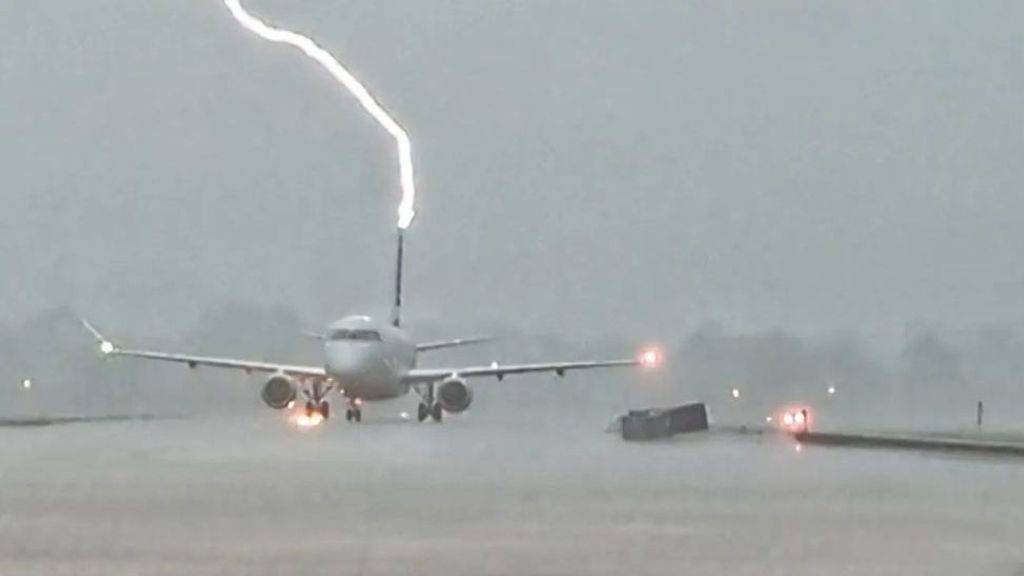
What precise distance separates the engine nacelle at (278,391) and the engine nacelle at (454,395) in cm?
450

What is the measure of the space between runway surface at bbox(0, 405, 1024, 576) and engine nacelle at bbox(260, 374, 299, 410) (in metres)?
32.0

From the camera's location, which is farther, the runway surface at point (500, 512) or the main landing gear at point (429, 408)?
the main landing gear at point (429, 408)

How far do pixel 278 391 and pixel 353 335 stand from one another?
547cm

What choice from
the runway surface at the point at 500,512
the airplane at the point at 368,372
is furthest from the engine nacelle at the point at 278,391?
the runway surface at the point at 500,512

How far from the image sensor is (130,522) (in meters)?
19.9

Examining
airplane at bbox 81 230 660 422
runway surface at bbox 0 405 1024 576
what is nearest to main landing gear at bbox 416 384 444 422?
airplane at bbox 81 230 660 422

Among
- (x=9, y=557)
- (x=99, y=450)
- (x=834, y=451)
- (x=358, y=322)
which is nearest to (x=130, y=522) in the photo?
(x=9, y=557)

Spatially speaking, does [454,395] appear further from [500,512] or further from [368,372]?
[500,512]

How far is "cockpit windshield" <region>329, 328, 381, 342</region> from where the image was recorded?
221 feet

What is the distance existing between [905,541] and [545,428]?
4028 centimetres

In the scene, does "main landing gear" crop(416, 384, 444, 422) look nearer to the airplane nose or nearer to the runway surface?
the airplane nose

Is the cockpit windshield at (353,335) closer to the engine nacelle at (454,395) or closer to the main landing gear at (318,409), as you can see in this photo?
the main landing gear at (318,409)

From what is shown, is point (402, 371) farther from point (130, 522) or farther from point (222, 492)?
point (130, 522)

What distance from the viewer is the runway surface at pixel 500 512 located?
1627cm
